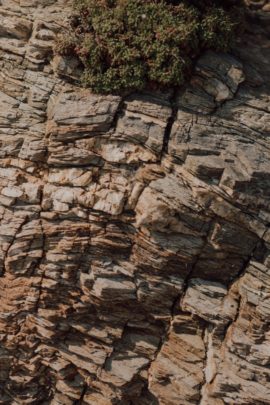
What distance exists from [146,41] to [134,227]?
247 inches

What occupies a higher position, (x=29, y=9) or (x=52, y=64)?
(x=29, y=9)

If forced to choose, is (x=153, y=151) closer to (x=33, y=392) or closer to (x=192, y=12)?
(x=192, y=12)

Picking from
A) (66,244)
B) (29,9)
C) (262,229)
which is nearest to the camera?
(262,229)

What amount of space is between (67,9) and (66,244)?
8567 millimetres

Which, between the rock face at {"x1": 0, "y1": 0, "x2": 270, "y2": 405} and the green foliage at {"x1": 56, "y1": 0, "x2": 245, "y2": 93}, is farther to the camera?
the green foliage at {"x1": 56, "y1": 0, "x2": 245, "y2": 93}

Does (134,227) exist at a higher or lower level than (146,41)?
lower

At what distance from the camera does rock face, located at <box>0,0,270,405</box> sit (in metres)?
16.0

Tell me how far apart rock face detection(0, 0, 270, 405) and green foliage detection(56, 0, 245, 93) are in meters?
0.56

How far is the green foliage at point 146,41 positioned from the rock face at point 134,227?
0.56 m

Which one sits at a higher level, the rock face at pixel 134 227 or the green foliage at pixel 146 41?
the green foliage at pixel 146 41

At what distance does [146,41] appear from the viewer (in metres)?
16.5

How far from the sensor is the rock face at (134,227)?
1603cm

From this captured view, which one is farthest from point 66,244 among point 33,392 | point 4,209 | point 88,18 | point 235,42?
point 235,42

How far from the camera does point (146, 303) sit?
17.2 metres
